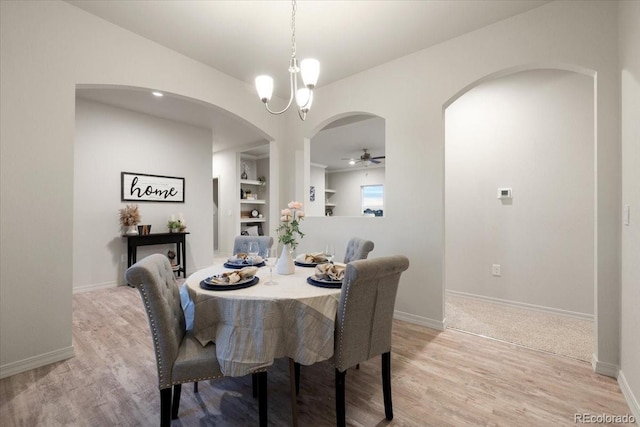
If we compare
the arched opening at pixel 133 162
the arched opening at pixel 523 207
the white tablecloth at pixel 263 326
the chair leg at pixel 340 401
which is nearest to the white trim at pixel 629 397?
the arched opening at pixel 523 207

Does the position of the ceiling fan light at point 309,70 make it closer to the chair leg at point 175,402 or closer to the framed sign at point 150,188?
the chair leg at point 175,402

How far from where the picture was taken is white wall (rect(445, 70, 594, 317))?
309 cm

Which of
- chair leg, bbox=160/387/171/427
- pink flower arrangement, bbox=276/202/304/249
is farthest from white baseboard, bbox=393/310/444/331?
chair leg, bbox=160/387/171/427

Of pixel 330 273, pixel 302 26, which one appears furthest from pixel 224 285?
pixel 302 26

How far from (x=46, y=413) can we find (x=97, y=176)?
357 cm

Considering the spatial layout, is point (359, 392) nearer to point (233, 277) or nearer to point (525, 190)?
point (233, 277)

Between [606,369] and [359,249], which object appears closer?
[606,369]

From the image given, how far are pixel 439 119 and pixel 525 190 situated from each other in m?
1.48

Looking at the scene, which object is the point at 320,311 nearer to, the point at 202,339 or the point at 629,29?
the point at 202,339

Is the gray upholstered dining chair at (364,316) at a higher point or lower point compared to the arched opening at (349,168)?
lower

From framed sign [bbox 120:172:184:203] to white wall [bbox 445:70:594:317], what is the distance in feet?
14.8

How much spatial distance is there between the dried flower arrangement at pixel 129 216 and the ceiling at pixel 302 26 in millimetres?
2646

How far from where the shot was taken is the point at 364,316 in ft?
4.95

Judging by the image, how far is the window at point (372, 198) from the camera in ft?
30.6
